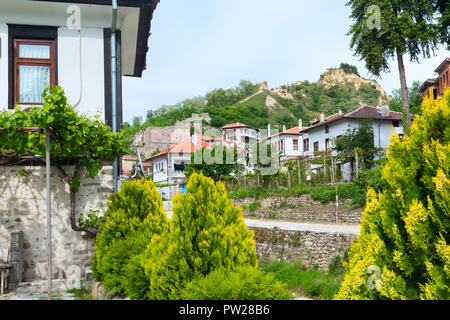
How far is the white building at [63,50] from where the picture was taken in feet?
26.6

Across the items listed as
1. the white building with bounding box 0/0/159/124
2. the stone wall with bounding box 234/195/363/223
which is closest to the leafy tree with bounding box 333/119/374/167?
the stone wall with bounding box 234/195/363/223

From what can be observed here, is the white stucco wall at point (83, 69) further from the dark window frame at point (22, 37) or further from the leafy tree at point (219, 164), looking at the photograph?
the leafy tree at point (219, 164)

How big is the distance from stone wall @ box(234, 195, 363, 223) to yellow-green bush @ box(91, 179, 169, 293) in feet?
43.8

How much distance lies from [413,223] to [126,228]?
491 cm

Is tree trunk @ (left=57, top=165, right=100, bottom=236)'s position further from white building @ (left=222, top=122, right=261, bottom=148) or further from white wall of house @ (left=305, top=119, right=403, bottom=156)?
white building @ (left=222, top=122, right=261, bottom=148)

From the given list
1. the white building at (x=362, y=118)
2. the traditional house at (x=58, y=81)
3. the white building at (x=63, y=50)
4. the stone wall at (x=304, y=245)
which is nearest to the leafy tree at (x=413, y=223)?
the traditional house at (x=58, y=81)

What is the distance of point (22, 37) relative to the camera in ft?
27.2

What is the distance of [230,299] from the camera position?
11.0ft

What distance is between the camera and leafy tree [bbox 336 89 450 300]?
2520 mm

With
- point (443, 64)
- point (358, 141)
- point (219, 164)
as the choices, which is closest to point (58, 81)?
point (358, 141)

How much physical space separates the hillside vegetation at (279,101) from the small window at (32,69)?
67.0 meters
